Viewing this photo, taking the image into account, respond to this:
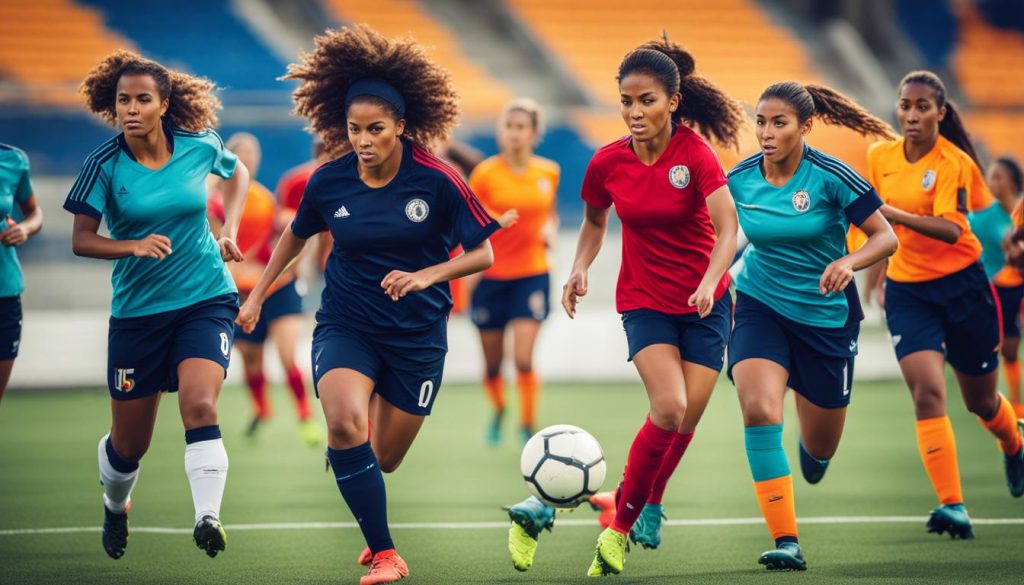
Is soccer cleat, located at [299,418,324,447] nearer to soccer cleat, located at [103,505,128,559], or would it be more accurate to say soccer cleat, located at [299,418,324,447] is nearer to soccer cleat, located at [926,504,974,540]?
soccer cleat, located at [103,505,128,559]

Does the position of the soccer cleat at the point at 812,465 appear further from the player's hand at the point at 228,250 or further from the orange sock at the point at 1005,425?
the player's hand at the point at 228,250

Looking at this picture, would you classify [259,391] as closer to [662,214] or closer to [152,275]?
[152,275]

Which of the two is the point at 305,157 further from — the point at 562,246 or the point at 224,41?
the point at 562,246

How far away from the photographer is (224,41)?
25219 millimetres

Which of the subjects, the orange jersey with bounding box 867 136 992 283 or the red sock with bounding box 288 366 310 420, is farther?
the red sock with bounding box 288 366 310 420

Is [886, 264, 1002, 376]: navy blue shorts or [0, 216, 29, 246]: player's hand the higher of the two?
[0, 216, 29, 246]: player's hand

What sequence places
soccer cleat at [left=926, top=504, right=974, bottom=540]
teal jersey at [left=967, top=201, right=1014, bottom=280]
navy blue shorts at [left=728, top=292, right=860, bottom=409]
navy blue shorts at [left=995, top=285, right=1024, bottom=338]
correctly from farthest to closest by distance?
navy blue shorts at [left=995, top=285, right=1024, bottom=338], teal jersey at [left=967, top=201, right=1014, bottom=280], soccer cleat at [left=926, top=504, right=974, bottom=540], navy blue shorts at [left=728, top=292, right=860, bottom=409]

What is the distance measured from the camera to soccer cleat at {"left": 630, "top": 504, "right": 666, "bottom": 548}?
6953mm

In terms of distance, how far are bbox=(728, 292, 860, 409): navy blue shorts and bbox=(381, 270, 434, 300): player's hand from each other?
154 centimetres

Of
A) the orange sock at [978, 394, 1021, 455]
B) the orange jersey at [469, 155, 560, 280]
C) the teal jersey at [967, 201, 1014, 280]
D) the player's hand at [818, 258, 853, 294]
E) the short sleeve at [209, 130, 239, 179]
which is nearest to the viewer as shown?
the player's hand at [818, 258, 853, 294]

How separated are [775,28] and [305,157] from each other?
11110 millimetres

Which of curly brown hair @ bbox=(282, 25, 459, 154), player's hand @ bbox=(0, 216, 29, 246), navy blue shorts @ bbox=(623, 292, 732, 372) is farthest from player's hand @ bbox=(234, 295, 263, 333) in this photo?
navy blue shorts @ bbox=(623, 292, 732, 372)

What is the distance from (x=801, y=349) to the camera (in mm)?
6816

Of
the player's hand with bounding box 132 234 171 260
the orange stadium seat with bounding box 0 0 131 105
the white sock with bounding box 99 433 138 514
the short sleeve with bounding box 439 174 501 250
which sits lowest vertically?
the white sock with bounding box 99 433 138 514
